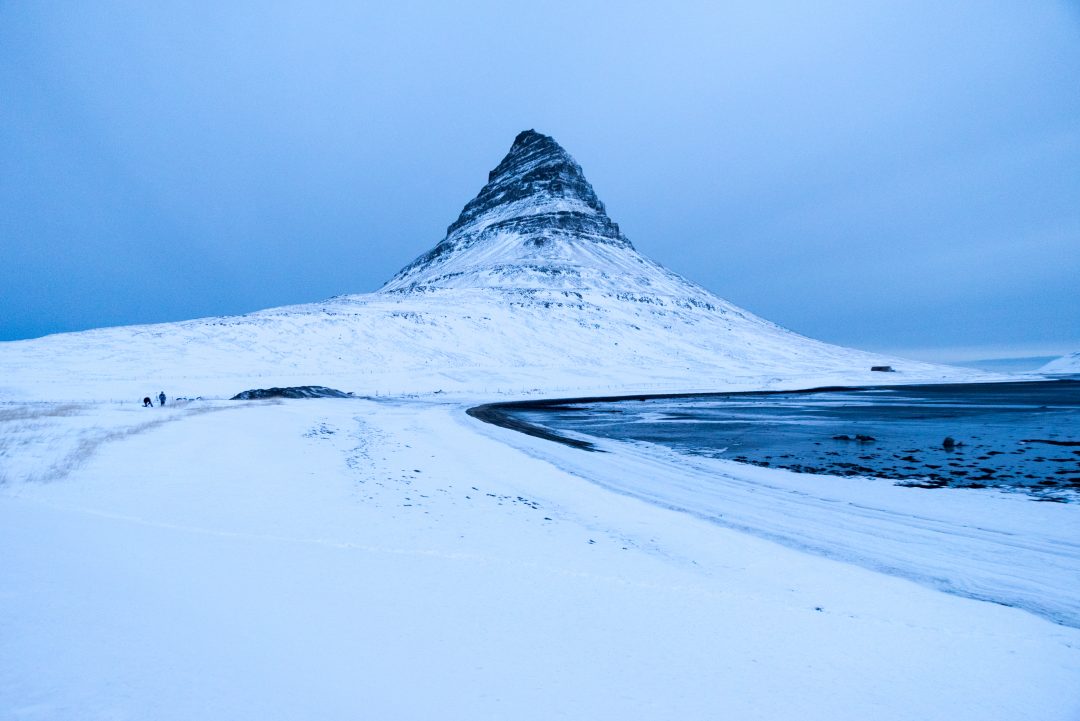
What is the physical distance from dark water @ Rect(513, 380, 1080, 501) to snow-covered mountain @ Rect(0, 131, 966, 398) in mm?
21400

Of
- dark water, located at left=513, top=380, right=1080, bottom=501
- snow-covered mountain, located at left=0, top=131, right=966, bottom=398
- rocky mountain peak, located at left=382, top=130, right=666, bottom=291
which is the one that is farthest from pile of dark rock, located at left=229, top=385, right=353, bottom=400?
rocky mountain peak, located at left=382, top=130, right=666, bottom=291

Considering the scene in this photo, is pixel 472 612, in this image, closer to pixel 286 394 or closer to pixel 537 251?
pixel 286 394

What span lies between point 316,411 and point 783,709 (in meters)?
24.8

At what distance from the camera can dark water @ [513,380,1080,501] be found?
13336mm

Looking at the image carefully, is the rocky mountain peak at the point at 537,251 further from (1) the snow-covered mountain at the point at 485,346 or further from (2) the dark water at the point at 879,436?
(2) the dark water at the point at 879,436

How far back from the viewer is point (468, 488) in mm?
10094

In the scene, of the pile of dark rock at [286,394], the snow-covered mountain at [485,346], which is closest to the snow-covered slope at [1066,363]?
the snow-covered mountain at [485,346]

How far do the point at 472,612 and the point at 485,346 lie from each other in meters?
71.7

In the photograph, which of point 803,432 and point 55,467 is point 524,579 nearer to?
point 55,467

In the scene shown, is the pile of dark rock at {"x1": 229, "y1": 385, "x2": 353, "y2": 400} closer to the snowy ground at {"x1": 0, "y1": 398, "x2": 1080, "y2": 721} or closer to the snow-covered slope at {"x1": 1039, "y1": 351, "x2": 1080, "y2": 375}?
the snowy ground at {"x1": 0, "y1": 398, "x2": 1080, "y2": 721}

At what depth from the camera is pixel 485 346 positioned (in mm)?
75812

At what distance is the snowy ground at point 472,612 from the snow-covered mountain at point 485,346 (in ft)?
119

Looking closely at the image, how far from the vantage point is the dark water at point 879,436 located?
1334cm

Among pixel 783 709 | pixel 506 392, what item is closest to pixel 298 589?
pixel 783 709
